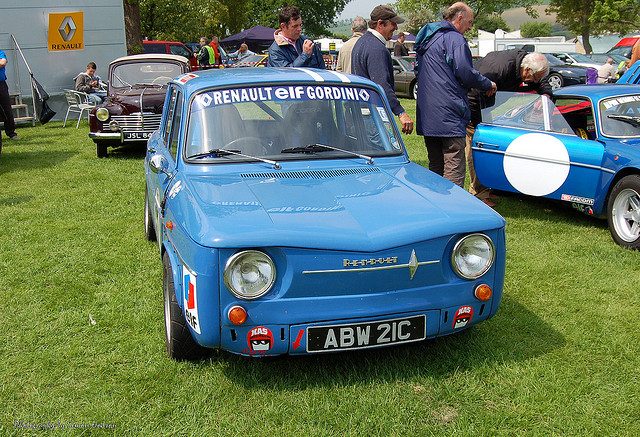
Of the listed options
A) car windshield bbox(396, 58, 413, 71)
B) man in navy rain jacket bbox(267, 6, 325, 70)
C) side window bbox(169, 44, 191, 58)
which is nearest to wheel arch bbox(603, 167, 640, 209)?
man in navy rain jacket bbox(267, 6, 325, 70)

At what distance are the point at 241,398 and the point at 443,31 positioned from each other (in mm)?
3884

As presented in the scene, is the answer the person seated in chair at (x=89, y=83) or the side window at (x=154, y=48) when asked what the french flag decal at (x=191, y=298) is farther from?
the side window at (x=154, y=48)

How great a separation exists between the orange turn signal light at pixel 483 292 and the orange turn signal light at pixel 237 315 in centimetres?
119

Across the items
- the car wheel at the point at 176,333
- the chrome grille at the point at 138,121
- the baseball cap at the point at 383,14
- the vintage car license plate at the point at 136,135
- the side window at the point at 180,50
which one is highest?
the side window at the point at 180,50

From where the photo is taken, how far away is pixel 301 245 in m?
2.82

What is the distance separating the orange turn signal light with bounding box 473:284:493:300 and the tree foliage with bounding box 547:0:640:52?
44.7 m

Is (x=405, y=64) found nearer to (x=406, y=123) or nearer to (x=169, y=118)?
(x=406, y=123)

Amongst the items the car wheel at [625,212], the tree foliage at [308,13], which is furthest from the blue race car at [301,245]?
the tree foliage at [308,13]

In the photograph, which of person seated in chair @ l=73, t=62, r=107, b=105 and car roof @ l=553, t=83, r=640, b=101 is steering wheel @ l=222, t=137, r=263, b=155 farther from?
person seated in chair @ l=73, t=62, r=107, b=105

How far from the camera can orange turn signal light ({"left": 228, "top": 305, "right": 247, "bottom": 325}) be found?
282 cm

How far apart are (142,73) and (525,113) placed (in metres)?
7.03

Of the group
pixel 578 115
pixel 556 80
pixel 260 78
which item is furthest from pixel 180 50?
pixel 260 78

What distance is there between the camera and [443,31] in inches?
219

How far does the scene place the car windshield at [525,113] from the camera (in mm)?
6164
